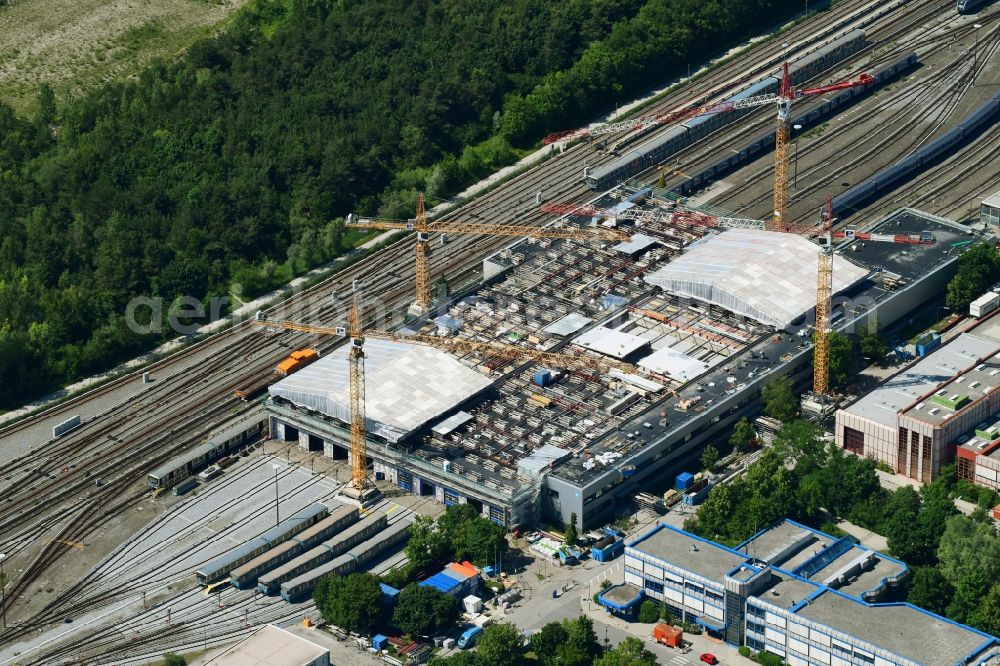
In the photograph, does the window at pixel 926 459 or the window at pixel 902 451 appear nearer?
the window at pixel 926 459

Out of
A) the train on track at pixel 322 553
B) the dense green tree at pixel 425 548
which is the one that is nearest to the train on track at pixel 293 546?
the train on track at pixel 322 553

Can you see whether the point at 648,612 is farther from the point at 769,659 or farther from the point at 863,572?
the point at 863,572

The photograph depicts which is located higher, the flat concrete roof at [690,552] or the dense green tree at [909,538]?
the flat concrete roof at [690,552]

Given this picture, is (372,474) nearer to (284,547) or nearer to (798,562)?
(284,547)

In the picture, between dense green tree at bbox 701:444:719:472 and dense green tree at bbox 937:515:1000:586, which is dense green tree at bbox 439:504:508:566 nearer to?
dense green tree at bbox 701:444:719:472

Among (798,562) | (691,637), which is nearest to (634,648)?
(691,637)

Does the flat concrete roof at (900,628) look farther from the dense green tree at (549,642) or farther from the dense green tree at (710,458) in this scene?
the dense green tree at (710,458)
